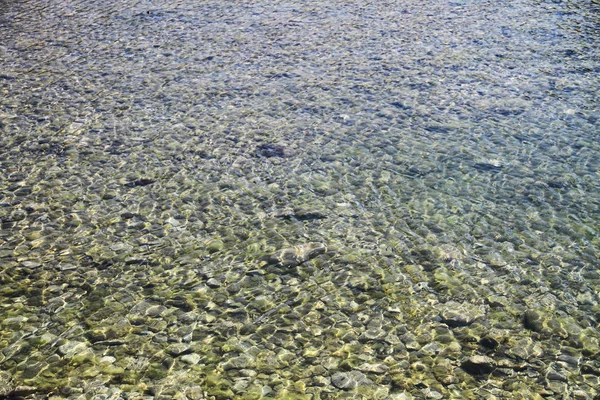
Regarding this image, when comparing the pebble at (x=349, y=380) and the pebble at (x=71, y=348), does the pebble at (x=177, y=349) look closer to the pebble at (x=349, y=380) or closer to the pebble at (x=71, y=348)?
the pebble at (x=71, y=348)

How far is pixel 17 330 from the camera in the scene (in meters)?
1.84

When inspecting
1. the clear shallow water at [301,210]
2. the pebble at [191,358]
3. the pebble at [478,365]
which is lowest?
the clear shallow water at [301,210]

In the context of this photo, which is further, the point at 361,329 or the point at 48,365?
the point at 361,329

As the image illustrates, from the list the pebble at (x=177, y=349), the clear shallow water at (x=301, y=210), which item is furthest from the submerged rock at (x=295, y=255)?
the pebble at (x=177, y=349)

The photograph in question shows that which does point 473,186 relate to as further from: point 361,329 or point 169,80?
point 169,80

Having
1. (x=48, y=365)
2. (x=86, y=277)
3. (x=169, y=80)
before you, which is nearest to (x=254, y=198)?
(x=86, y=277)

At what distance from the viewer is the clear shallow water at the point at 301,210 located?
5.74ft

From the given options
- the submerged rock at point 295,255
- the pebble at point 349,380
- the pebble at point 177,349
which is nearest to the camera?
the pebble at point 349,380

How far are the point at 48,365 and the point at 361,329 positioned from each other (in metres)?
0.83

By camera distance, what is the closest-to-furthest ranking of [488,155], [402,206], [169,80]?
[402,206] → [488,155] → [169,80]

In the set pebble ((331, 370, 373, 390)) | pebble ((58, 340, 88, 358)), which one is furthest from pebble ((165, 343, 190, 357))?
pebble ((331, 370, 373, 390))

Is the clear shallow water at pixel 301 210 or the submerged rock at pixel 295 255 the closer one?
the clear shallow water at pixel 301 210

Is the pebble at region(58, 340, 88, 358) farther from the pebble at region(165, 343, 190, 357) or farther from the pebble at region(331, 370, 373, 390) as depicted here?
the pebble at region(331, 370, 373, 390)

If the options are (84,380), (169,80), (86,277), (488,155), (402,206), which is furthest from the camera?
(169,80)
